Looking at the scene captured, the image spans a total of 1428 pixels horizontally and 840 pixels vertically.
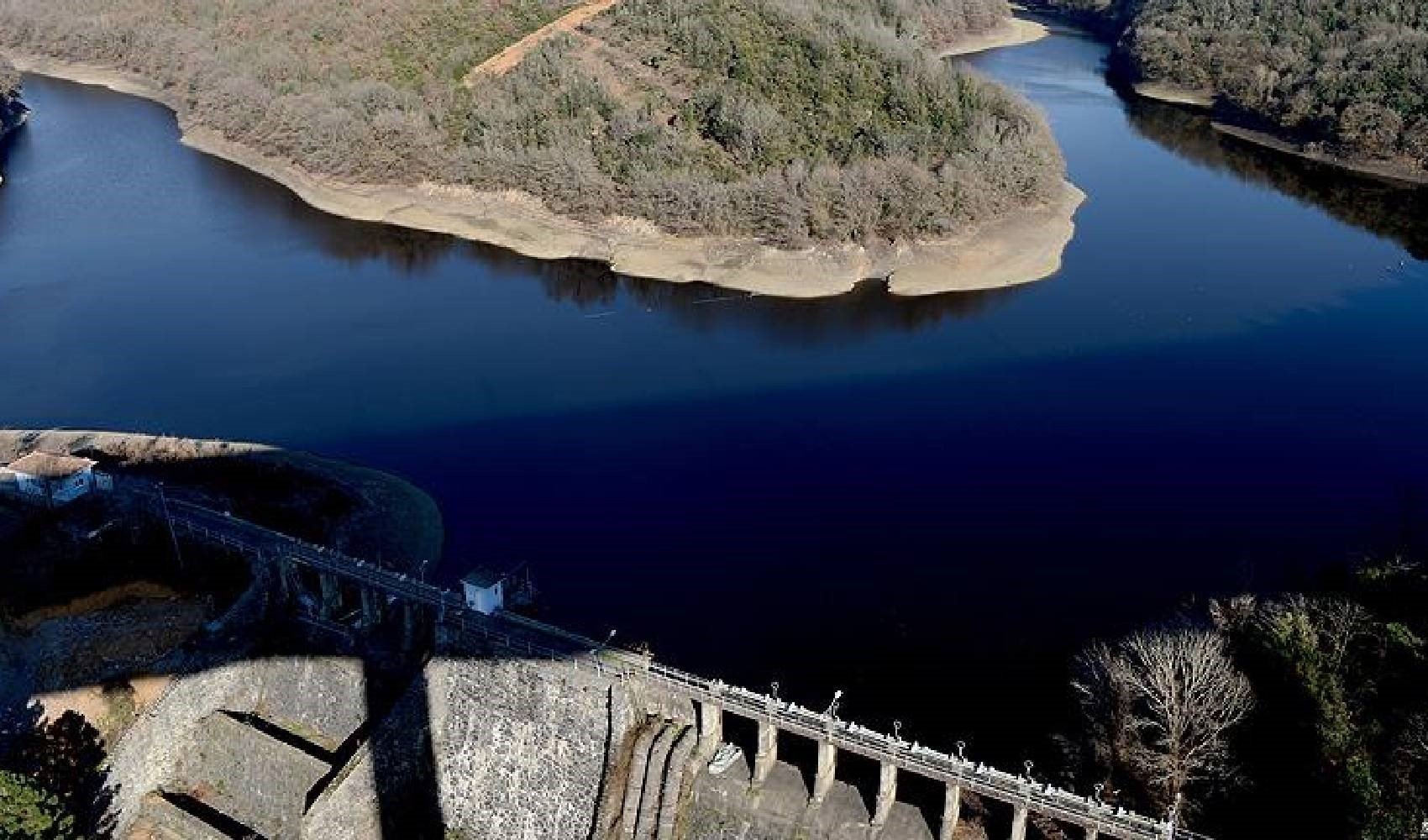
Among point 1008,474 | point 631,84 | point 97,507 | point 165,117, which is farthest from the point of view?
point 165,117

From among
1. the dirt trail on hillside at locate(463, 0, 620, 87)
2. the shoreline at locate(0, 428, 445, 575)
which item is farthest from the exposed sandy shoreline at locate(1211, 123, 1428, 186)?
the shoreline at locate(0, 428, 445, 575)

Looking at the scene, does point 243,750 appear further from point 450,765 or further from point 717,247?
point 717,247

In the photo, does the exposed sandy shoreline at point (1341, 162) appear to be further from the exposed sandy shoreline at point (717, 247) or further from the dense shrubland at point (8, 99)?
the dense shrubland at point (8, 99)

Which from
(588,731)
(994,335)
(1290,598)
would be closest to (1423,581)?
(1290,598)

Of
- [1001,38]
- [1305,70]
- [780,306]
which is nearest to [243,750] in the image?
[780,306]

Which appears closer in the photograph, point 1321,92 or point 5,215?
point 5,215

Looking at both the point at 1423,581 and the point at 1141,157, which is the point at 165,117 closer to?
the point at 1141,157
